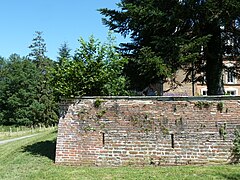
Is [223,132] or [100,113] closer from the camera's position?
[223,132]

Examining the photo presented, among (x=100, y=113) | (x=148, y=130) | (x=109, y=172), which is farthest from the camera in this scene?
(x=100, y=113)

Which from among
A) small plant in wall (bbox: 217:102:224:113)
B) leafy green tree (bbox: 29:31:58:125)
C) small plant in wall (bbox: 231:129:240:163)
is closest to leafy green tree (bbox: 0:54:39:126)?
leafy green tree (bbox: 29:31:58:125)

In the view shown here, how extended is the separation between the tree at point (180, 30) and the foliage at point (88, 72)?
5.42ft

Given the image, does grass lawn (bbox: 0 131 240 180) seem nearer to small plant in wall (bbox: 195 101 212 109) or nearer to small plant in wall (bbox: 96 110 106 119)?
small plant in wall (bbox: 96 110 106 119)

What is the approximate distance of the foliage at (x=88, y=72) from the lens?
11.9 metres

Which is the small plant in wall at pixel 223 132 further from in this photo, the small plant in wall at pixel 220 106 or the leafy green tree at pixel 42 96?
the leafy green tree at pixel 42 96

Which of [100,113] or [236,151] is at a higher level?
[100,113]

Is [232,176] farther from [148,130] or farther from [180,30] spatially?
[180,30]

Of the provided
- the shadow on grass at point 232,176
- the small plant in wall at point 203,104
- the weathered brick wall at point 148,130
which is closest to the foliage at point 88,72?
the weathered brick wall at point 148,130

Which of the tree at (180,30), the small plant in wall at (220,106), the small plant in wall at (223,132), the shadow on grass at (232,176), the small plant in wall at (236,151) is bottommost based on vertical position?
the shadow on grass at (232,176)

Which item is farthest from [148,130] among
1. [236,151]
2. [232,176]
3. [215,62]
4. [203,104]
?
[215,62]

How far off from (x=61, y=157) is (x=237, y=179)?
5.44 metres

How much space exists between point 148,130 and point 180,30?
6.11 metres

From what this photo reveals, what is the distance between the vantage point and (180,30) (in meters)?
15.3
